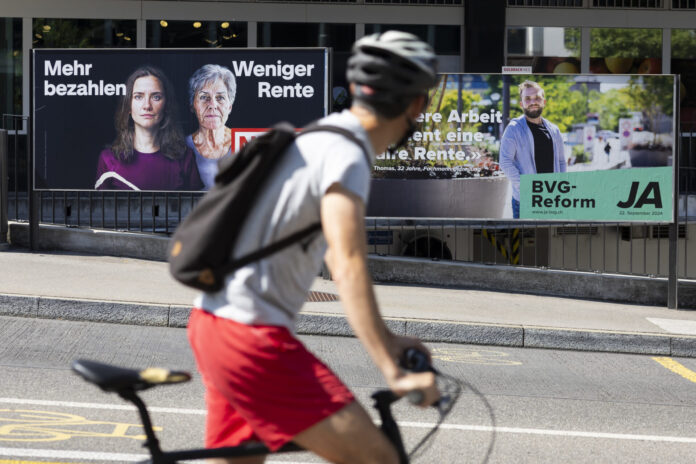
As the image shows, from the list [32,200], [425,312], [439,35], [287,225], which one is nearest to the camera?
[287,225]

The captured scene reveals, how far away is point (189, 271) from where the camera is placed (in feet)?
8.46

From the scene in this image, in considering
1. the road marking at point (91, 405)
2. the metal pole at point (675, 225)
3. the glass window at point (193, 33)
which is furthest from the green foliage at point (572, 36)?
the road marking at point (91, 405)

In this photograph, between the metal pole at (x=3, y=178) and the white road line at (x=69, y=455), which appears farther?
the metal pole at (x=3, y=178)

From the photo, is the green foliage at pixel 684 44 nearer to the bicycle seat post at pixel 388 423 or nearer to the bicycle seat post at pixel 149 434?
the bicycle seat post at pixel 388 423

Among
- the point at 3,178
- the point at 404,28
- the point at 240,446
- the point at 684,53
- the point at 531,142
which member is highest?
the point at 404,28

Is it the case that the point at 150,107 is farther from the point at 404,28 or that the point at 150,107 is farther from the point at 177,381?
the point at 404,28

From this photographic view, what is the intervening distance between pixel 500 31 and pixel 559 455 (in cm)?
1698

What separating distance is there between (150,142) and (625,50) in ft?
44.9

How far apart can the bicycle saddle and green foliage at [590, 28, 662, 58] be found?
66.9 feet

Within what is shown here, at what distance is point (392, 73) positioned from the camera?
8.54 ft

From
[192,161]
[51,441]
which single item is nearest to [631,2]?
[192,161]

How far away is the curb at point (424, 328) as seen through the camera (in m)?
8.92

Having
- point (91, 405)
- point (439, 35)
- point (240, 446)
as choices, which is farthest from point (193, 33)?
Answer: point (240, 446)

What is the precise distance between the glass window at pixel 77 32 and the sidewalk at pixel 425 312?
1049 centimetres
